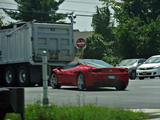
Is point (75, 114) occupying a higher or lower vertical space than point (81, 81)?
higher

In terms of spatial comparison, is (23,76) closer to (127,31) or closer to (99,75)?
(99,75)

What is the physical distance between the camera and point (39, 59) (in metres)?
25.6

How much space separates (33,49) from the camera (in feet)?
83.6

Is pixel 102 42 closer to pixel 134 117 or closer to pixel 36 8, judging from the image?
pixel 36 8

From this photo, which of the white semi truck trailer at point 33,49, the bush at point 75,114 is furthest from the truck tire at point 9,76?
the bush at point 75,114

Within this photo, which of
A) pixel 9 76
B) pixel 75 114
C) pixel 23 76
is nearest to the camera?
pixel 75 114

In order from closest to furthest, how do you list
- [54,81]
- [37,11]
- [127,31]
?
1. [54,81]
2. [127,31]
3. [37,11]

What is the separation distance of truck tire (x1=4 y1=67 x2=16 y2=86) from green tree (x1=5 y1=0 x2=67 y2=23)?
37.0 meters

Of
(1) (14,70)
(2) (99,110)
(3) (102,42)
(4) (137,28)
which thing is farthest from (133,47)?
(2) (99,110)

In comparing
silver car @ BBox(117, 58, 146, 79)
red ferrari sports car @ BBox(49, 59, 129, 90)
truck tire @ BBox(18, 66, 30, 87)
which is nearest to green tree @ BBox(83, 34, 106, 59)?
silver car @ BBox(117, 58, 146, 79)

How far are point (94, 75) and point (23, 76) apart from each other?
7.85 meters

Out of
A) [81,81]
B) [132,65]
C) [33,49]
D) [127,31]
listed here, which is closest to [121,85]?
[81,81]

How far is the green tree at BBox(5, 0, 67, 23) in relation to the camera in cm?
6575

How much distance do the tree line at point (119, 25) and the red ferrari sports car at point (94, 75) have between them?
23.8 m
